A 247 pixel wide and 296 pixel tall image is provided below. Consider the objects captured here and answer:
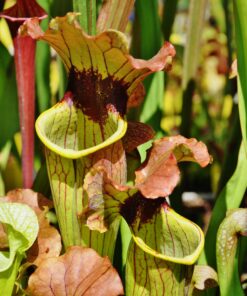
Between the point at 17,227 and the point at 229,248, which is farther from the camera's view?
the point at 229,248

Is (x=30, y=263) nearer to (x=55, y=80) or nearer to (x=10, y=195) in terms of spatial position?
(x=10, y=195)

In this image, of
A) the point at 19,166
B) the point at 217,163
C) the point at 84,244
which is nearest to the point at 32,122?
the point at 84,244

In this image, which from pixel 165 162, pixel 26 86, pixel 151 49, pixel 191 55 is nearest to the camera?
pixel 165 162

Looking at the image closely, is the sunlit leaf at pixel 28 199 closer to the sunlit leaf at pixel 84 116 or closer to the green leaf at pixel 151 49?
the sunlit leaf at pixel 84 116

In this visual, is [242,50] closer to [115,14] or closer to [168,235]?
[115,14]

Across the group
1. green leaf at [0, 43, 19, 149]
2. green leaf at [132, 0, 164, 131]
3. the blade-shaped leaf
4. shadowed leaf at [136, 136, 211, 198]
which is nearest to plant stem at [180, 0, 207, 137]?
green leaf at [132, 0, 164, 131]

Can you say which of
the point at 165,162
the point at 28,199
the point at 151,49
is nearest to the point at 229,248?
the point at 165,162
